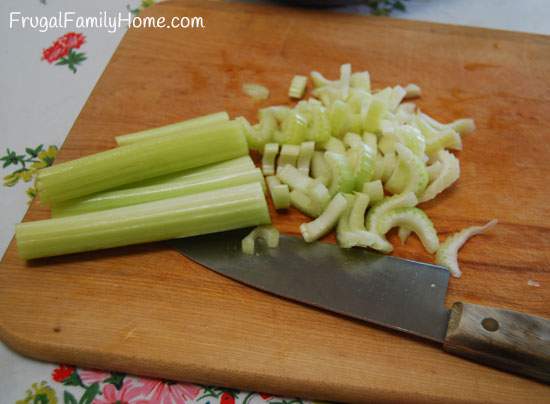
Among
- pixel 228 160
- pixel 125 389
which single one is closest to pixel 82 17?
pixel 228 160

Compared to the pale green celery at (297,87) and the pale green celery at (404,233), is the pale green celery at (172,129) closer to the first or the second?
the pale green celery at (297,87)

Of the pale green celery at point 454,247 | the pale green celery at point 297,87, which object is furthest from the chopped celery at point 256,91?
the pale green celery at point 454,247

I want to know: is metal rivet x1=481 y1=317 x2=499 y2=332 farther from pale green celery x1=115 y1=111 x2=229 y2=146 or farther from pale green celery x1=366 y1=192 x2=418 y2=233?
pale green celery x1=115 y1=111 x2=229 y2=146

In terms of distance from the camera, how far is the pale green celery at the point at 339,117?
216cm

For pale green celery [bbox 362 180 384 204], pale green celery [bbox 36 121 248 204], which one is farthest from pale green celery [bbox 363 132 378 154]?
pale green celery [bbox 36 121 248 204]

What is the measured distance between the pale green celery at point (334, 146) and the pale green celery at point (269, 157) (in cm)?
22

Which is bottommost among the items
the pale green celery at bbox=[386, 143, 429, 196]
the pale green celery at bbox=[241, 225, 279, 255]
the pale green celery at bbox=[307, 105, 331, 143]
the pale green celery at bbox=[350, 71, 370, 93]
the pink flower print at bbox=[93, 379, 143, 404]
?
the pink flower print at bbox=[93, 379, 143, 404]

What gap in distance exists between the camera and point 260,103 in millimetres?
2463

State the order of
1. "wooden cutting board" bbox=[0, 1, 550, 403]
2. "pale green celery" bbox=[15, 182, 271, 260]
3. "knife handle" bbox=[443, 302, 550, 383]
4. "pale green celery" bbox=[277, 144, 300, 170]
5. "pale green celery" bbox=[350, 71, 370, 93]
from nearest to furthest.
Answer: "knife handle" bbox=[443, 302, 550, 383] → "wooden cutting board" bbox=[0, 1, 550, 403] → "pale green celery" bbox=[15, 182, 271, 260] → "pale green celery" bbox=[277, 144, 300, 170] → "pale green celery" bbox=[350, 71, 370, 93]

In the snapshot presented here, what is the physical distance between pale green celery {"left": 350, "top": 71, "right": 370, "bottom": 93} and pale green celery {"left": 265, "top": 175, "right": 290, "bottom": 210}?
72 cm

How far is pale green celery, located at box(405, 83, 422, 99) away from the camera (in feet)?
8.07

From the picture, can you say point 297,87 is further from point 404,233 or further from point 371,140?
point 404,233

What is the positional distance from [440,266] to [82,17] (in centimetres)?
275

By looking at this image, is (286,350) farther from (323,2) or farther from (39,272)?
(323,2)
